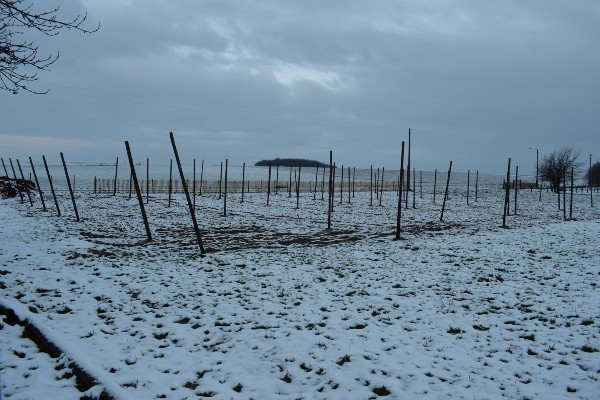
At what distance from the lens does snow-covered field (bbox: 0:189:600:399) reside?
16.8 feet

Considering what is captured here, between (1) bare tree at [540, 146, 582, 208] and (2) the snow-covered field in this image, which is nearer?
(2) the snow-covered field

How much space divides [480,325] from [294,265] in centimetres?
570

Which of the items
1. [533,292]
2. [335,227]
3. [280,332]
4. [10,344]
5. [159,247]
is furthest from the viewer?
[335,227]

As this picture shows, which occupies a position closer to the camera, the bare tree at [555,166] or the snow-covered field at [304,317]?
the snow-covered field at [304,317]

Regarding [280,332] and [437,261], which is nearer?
[280,332]

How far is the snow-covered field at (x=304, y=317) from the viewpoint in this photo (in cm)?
512

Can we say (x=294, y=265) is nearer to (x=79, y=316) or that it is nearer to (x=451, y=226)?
(x=79, y=316)

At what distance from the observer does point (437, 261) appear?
12484mm

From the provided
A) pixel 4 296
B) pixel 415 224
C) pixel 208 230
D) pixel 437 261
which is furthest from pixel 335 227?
pixel 4 296

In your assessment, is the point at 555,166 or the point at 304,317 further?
the point at 555,166

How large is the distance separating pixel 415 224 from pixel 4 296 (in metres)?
19.3

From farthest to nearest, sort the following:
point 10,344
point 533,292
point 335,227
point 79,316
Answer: point 335,227 < point 533,292 < point 79,316 < point 10,344

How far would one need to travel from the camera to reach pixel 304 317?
7.53 metres

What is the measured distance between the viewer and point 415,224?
880 inches
